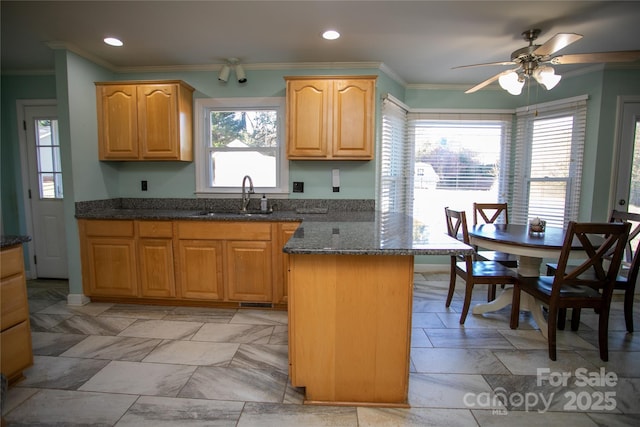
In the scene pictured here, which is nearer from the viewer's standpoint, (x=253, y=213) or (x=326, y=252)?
(x=326, y=252)

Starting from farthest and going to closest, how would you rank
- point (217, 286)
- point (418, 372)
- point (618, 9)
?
point (217, 286), point (618, 9), point (418, 372)

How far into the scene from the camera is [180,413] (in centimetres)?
172

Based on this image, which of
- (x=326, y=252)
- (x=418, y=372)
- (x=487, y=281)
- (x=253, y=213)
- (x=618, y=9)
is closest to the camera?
(x=326, y=252)

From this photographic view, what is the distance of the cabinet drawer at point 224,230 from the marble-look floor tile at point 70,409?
1.42m

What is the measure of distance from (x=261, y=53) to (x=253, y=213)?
1557 mm

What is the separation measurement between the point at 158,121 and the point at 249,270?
175 cm

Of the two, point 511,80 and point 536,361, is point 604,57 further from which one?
point 536,361

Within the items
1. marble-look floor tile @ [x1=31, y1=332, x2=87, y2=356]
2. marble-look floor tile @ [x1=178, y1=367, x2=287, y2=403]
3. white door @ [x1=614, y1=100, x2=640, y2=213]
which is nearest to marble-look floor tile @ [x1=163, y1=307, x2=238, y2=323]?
marble-look floor tile @ [x1=31, y1=332, x2=87, y2=356]

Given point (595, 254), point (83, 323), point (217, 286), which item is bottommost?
point (83, 323)

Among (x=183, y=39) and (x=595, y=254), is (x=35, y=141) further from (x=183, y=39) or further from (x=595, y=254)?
(x=595, y=254)

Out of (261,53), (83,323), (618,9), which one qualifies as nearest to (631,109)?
(618,9)

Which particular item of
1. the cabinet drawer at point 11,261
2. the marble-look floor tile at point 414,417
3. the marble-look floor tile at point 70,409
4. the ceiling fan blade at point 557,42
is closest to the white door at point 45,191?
the cabinet drawer at point 11,261

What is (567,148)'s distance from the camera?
3.67m

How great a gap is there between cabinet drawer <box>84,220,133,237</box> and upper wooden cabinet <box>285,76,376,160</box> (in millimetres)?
1713
